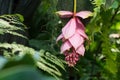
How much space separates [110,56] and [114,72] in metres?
0.08

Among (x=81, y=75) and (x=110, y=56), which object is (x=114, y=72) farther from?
(x=81, y=75)

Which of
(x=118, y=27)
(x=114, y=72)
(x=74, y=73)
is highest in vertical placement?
(x=118, y=27)

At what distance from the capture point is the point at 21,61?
0.15 meters

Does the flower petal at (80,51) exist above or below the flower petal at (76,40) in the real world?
below

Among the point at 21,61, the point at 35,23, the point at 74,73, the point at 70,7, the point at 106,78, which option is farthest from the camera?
the point at 35,23

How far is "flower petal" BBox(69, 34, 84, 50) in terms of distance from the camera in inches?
48.9

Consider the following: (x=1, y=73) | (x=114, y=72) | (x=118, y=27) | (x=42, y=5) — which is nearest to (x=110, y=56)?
(x=114, y=72)

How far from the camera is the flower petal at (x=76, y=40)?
4.08ft

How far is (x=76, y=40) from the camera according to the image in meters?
1.26

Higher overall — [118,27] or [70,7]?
[70,7]

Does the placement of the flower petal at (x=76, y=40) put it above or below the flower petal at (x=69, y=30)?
below

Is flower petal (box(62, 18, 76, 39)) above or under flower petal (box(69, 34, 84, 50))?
above

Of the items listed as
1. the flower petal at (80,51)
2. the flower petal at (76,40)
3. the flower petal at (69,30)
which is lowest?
the flower petal at (80,51)

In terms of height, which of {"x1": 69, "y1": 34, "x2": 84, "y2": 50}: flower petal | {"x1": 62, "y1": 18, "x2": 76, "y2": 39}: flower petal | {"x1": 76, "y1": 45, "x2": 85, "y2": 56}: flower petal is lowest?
{"x1": 76, "y1": 45, "x2": 85, "y2": 56}: flower petal
